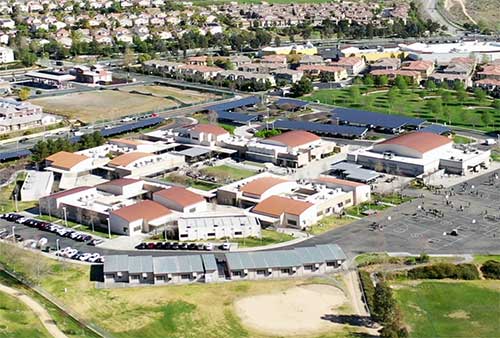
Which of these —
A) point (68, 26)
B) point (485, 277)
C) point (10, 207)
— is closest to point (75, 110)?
point (10, 207)

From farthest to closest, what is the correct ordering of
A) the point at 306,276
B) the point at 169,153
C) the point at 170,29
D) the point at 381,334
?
1. the point at 170,29
2. the point at 169,153
3. the point at 306,276
4. the point at 381,334

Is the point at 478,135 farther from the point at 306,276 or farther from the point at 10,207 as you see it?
the point at 10,207

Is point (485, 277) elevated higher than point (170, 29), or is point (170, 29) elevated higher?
point (170, 29)

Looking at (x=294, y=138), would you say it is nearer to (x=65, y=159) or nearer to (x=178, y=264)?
(x=65, y=159)

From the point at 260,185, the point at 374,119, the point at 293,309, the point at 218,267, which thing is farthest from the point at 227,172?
the point at 293,309

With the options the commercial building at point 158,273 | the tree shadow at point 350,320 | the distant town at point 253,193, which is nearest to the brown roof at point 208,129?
the distant town at point 253,193

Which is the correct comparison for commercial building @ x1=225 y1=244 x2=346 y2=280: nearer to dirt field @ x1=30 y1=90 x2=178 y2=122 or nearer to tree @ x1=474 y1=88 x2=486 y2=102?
dirt field @ x1=30 y1=90 x2=178 y2=122

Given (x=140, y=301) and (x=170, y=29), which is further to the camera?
(x=170, y=29)

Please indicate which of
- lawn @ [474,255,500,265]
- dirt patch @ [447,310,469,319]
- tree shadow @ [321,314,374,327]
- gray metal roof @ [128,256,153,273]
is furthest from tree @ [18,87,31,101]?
dirt patch @ [447,310,469,319]
